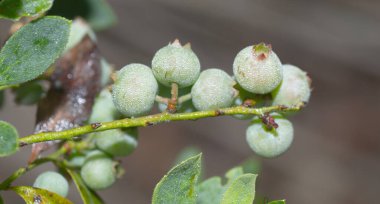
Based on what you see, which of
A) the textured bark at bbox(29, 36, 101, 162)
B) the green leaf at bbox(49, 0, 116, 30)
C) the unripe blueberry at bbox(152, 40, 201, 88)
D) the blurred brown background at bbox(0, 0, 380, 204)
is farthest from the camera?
the blurred brown background at bbox(0, 0, 380, 204)

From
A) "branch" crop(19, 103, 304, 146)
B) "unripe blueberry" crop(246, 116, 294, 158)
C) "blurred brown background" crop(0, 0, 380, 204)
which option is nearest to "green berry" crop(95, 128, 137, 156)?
"branch" crop(19, 103, 304, 146)

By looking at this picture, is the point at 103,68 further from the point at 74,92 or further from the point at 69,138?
the point at 69,138

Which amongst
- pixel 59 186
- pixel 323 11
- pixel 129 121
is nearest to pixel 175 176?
pixel 129 121

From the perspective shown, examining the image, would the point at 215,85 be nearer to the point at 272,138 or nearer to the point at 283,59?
the point at 272,138

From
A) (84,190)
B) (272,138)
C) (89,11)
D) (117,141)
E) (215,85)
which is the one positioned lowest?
(84,190)

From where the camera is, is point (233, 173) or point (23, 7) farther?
point (233, 173)

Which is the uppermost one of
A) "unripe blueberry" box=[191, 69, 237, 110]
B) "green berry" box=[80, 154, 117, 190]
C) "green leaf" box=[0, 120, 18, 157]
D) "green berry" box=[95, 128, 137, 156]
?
"unripe blueberry" box=[191, 69, 237, 110]

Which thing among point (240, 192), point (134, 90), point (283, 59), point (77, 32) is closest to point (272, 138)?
point (240, 192)

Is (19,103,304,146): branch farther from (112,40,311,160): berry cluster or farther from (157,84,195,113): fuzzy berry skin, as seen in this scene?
(157,84,195,113): fuzzy berry skin

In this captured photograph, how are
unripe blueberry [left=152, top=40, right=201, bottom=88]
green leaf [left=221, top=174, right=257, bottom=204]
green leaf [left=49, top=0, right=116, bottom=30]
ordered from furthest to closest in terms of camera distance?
green leaf [left=49, top=0, right=116, bottom=30] < unripe blueberry [left=152, top=40, right=201, bottom=88] < green leaf [left=221, top=174, right=257, bottom=204]
